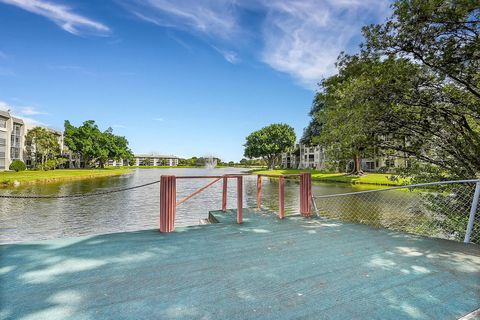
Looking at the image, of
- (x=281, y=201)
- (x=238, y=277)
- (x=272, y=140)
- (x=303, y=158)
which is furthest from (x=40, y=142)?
(x=303, y=158)

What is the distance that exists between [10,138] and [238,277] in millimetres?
61003

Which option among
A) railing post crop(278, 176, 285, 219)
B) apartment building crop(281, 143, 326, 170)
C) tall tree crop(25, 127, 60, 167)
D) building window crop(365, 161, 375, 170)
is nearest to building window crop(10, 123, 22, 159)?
tall tree crop(25, 127, 60, 167)

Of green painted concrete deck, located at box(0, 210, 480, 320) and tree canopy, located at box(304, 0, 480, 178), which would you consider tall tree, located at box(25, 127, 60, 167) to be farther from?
tree canopy, located at box(304, 0, 480, 178)

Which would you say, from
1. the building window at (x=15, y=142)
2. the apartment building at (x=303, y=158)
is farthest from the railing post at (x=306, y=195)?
the apartment building at (x=303, y=158)

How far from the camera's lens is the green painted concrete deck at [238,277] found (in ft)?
7.95

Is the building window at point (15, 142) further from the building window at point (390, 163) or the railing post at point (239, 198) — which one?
the building window at point (390, 163)

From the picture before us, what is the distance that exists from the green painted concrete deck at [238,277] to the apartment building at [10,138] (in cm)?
5413

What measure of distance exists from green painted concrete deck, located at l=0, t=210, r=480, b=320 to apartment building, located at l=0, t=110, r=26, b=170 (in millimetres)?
54126

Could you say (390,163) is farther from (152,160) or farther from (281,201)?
(152,160)

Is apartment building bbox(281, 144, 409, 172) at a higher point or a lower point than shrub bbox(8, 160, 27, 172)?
higher

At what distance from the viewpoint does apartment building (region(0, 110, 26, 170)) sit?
4312 cm

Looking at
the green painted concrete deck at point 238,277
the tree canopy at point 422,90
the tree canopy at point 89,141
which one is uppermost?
the tree canopy at point 89,141

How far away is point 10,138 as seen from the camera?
1817 inches

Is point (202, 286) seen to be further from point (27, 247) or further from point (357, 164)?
point (357, 164)
